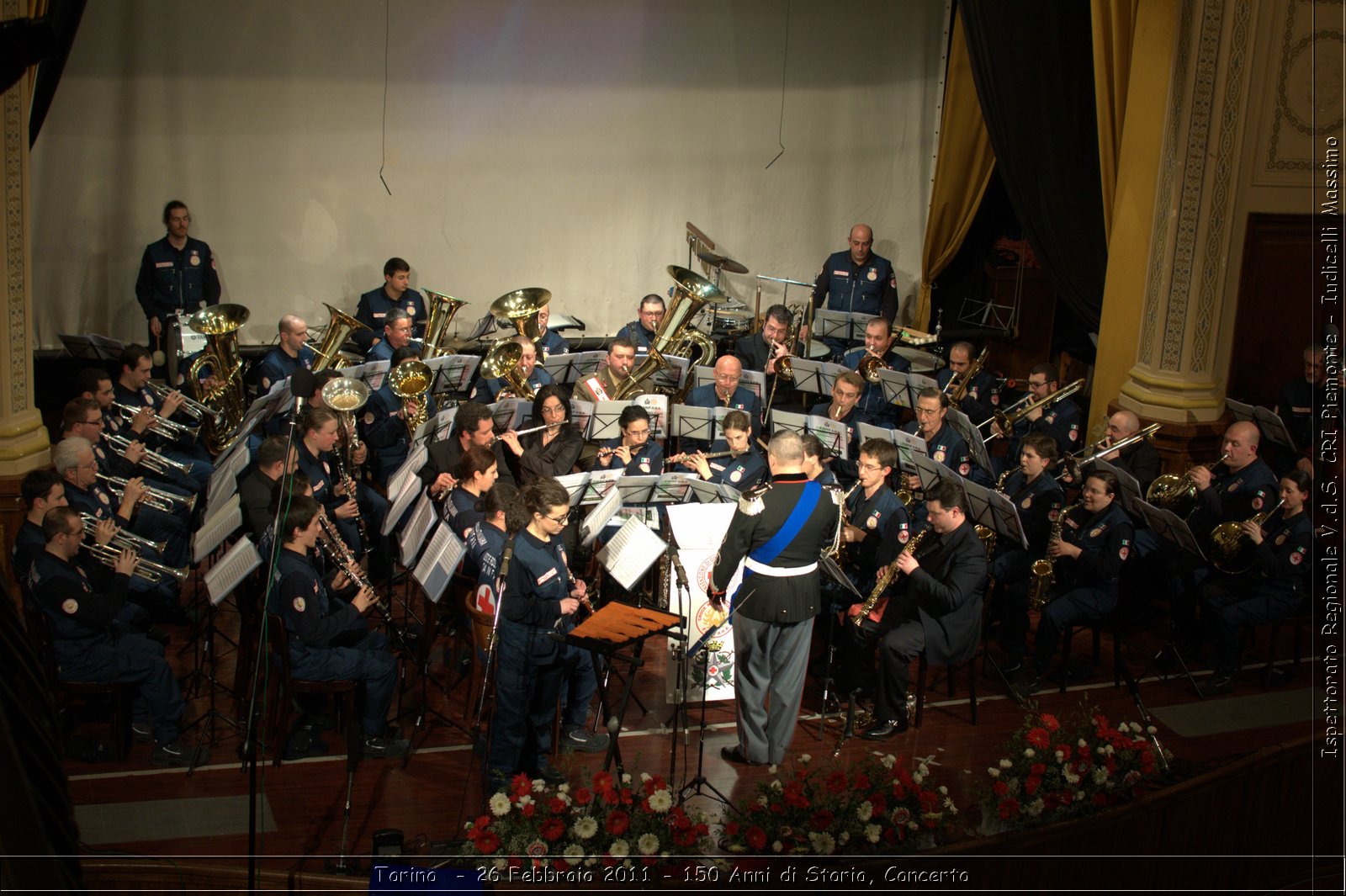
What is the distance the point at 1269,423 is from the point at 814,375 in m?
3.41

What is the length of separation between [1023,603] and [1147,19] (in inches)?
181

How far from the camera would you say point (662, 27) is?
1255cm

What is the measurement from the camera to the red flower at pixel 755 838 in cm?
488

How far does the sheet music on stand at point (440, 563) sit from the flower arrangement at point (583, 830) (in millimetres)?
1352

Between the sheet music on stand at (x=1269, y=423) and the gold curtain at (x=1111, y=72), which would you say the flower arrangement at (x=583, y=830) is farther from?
the gold curtain at (x=1111, y=72)

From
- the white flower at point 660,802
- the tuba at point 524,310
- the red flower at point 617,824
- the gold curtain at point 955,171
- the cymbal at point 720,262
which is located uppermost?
the gold curtain at point 955,171

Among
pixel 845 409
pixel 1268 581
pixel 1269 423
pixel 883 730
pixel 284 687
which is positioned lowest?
pixel 883 730

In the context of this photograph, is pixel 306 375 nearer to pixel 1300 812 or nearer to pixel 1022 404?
pixel 1300 812

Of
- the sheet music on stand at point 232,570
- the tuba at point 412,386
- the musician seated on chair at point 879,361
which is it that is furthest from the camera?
the musician seated on chair at point 879,361

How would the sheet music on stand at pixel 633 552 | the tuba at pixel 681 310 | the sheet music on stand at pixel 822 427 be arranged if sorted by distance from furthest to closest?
1. the tuba at pixel 681 310
2. the sheet music on stand at pixel 822 427
3. the sheet music on stand at pixel 633 552

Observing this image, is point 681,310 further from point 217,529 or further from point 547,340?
point 217,529

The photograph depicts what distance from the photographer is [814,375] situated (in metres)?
9.77

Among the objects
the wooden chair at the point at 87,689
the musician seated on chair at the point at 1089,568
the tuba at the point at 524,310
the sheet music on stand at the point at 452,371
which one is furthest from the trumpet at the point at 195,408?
the musician seated on chair at the point at 1089,568

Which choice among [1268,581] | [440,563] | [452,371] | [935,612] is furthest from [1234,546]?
[452,371]
